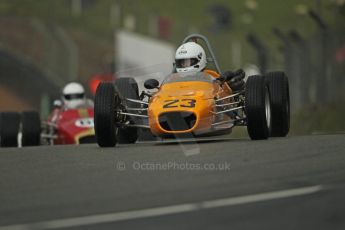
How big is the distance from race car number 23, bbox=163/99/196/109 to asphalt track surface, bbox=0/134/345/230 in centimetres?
113

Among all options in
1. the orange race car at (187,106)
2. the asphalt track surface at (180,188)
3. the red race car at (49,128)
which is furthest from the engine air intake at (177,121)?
the red race car at (49,128)

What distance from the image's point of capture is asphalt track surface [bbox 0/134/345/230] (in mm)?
7137

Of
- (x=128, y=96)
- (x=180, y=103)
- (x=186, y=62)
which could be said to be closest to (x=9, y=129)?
(x=128, y=96)

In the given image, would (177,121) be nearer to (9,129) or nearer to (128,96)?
(128,96)

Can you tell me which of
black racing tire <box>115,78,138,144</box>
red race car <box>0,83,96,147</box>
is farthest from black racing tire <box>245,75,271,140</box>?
red race car <box>0,83,96,147</box>

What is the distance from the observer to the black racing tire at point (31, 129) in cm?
2061

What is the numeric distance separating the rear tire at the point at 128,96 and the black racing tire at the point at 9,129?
465cm

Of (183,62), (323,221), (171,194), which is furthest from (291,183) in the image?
(183,62)

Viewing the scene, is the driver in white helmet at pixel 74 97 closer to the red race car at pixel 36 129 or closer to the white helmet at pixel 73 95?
the white helmet at pixel 73 95

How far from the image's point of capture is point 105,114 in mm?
14492

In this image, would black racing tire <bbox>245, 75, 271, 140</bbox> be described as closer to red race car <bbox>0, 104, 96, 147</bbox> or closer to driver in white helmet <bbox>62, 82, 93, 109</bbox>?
red race car <bbox>0, 104, 96, 147</bbox>

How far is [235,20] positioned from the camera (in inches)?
3959

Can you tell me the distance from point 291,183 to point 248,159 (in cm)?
221

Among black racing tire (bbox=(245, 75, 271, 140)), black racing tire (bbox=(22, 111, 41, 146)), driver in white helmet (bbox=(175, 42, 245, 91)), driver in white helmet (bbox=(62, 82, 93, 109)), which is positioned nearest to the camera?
black racing tire (bbox=(245, 75, 271, 140))
